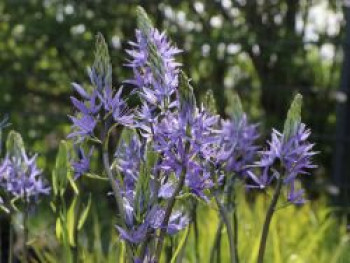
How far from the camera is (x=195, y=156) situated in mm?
1662

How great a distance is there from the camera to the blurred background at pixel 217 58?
648 centimetres

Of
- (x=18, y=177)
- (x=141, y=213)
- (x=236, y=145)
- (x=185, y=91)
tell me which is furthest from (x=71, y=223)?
(x=185, y=91)

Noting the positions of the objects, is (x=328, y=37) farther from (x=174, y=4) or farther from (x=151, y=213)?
(x=151, y=213)

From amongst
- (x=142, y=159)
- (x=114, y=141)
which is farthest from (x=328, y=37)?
(x=142, y=159)

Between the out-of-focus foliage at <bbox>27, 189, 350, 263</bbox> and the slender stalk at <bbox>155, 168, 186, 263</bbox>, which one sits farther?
the out-of-focus foliage at <bbox>27, 189, 350, 263</bbox>

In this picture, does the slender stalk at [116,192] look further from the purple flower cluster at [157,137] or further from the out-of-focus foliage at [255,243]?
the out-of-focus foliage at [255,243]

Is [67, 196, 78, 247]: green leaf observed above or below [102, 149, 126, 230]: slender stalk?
below

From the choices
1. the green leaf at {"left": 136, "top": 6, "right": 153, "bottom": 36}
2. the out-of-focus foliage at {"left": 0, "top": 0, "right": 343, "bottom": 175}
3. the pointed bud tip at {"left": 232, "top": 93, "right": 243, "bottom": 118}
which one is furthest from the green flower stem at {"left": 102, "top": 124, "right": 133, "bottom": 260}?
the out-of-focus foliage at {"left": 0, "top": 0, "right": 343, "bottom": 175}

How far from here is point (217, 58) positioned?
21.6 ft

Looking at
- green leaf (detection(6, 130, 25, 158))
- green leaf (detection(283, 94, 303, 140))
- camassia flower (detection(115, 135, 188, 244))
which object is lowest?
camassia flower (detection(115, 135, 188, 244))

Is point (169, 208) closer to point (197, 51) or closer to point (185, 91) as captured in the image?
point (185, 91)

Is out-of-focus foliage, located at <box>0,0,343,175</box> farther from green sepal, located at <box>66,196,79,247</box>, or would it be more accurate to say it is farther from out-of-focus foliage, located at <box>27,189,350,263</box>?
green sepal, located at <box>66,196,79,247</box>

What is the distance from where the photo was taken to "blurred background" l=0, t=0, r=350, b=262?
6.48 metres

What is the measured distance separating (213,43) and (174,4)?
21.9 inches
